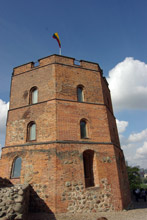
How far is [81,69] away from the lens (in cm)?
1207

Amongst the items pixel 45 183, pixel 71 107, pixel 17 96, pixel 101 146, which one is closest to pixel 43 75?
pixel 17 96

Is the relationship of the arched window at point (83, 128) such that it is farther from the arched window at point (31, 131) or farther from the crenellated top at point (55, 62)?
the crenellated top at point (55, 62)

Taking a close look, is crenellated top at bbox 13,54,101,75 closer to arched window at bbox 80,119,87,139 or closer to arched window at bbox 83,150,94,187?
arched window at bbox 80,119,87,139

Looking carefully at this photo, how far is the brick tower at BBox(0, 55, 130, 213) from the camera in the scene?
826 centimetres

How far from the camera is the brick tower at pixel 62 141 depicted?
27.1 ft

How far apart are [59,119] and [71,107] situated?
1271 millimetres

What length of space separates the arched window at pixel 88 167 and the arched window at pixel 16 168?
13.1ft

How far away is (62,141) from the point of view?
9062 mm

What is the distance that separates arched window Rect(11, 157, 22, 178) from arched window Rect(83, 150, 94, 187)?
401cm

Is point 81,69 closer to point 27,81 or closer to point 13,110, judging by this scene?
point 27,81

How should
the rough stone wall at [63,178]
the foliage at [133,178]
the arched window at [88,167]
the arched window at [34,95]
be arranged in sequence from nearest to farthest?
the rough stone wall at [63,178] < the arched window at [88,167] < the arched window at [34,95] < the foliage at [133,178]

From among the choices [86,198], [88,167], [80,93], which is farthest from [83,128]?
[86,198]

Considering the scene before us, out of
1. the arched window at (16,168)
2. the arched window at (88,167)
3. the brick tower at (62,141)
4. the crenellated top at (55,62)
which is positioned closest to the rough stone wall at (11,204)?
the brick tower at (62,141)

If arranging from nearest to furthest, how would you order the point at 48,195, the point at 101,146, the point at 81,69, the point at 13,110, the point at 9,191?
the point at 9,191
the point at 48,195
the point at 101,146
the point at 13,110
the point at 81,69
